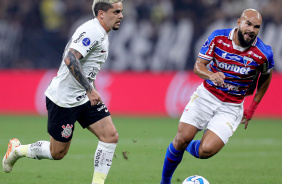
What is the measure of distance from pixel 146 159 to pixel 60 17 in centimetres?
921

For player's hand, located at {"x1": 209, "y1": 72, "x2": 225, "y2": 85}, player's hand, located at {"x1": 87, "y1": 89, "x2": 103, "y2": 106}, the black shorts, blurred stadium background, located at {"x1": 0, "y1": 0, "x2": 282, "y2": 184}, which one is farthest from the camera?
blurred stadium background, located at {"x1": 0, "y1": 0, "x2": 282, "y2": 184}

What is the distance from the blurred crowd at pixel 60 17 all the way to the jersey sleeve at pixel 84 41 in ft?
33.8

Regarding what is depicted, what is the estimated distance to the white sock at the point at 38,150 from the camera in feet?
22.1

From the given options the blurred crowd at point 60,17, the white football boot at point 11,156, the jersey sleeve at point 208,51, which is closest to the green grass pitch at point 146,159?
the white football boot at point 11,156

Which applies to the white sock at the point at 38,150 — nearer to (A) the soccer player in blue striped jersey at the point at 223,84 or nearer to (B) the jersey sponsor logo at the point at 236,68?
(A) the soccer player in blue striped jersey at the point at 223,84

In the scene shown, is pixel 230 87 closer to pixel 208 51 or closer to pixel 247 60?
pixel 247 60

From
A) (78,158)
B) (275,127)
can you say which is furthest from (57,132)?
(275,127)

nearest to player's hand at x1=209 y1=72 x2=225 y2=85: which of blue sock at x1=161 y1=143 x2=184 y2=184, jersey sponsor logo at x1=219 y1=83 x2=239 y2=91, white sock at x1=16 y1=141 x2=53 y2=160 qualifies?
jersey sponsor logo at x1=219 y1=83 x2=239 y2=91

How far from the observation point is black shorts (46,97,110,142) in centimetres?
648

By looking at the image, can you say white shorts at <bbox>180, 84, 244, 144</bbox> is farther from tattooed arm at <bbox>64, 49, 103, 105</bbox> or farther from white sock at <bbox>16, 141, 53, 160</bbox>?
white sock at <bbox>16, 141, 53, 160</bbox>

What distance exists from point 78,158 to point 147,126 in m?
4.38

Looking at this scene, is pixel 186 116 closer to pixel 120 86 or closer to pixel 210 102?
pixel 210 102

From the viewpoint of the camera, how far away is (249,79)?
6.89 metres

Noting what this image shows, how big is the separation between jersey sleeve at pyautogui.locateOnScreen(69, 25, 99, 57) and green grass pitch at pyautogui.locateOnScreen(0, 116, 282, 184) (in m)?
1.50
